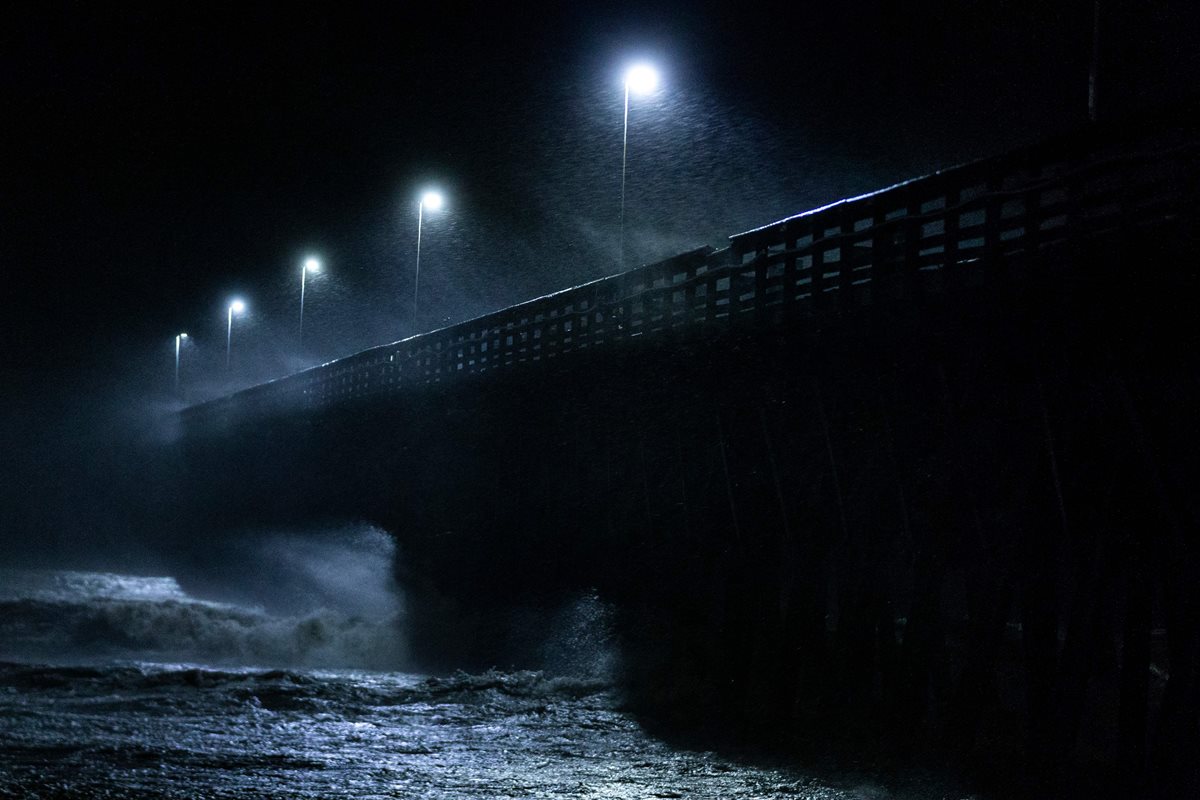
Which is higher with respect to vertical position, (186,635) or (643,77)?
(643,77)

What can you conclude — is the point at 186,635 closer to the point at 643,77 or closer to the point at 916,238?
the point at 643,77

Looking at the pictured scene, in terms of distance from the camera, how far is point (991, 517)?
9.84 meters

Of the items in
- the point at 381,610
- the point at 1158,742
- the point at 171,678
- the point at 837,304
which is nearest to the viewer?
the point at 1158,742

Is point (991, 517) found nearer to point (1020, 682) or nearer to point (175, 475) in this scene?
point (1020, 682)

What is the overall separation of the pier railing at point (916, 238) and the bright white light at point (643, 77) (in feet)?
Answer: 14.2

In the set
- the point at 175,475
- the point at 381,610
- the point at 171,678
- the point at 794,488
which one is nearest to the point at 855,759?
the point at 794,488

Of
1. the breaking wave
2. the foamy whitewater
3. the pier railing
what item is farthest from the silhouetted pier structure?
the breaking wave

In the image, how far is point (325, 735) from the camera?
11.3m

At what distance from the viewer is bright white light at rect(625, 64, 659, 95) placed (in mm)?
20375

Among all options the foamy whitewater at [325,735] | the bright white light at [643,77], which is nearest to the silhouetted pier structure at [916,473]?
the foamy whitewater at [325,735]

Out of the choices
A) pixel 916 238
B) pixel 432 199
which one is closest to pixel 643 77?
pixel 916 238

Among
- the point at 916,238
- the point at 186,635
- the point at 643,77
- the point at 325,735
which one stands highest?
the point at 643,77

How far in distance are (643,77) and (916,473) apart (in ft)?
39.7

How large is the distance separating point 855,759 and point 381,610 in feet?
53.2
